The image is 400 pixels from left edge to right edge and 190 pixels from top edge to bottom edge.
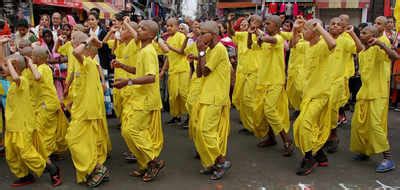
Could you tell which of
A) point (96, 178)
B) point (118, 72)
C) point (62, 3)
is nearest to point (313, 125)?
point (96, 178)

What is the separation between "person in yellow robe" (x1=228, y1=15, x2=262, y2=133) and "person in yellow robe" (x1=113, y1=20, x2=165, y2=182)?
6.36ft

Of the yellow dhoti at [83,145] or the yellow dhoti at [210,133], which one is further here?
the yellow dhoti at [210,133]

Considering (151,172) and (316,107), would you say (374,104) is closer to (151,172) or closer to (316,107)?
(316,107)

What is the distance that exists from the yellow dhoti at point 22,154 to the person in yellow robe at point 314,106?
9.47 ft

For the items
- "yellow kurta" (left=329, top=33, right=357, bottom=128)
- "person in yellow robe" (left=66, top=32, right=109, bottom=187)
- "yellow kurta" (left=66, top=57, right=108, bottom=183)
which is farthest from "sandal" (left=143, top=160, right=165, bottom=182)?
"yellow kurta" (left=329, top=33, right=357, bottom=128)

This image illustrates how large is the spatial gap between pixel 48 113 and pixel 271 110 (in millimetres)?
2830

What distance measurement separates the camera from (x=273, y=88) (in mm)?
6035

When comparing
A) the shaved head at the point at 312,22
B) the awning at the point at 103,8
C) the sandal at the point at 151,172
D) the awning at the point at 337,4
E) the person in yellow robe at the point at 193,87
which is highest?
the awning at the point at 337,4

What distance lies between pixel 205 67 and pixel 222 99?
41cm

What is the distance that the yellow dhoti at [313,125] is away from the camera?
16.7ft

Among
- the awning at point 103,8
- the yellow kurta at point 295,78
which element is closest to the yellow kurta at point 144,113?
the yellow kurta at point 295,78

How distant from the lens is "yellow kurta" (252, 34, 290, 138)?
5.96m

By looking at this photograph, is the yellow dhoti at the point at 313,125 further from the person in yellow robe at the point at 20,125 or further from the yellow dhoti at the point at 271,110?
the person in yellow robe at the point at 20,125

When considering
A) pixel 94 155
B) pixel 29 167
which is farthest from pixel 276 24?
pixel 29 167
